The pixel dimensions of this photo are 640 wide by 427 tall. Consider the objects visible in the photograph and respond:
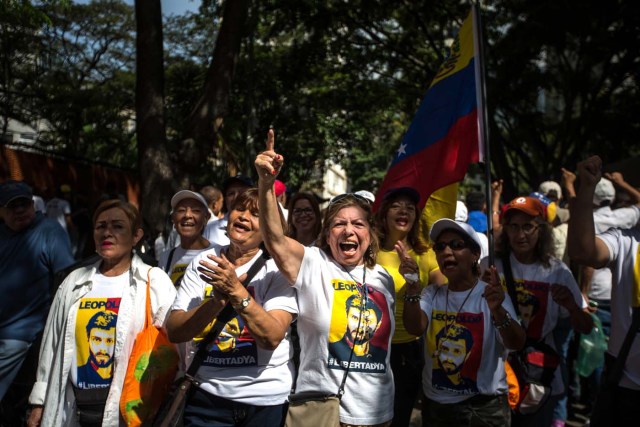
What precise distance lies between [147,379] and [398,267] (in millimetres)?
1686

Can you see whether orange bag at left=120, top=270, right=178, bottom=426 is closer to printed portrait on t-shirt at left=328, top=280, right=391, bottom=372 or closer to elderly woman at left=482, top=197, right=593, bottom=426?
printed portrait on t-shirt at left=328, top=280, right=391, bottom=372

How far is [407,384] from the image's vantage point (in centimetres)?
419

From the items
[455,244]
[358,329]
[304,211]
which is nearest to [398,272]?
[455,244]

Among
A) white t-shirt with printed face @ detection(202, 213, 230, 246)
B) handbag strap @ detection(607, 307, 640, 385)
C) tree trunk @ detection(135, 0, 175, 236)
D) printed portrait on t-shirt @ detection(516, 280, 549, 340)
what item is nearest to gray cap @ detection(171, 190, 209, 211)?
white t-shirt with printed face @ detection(202, 213, 230, 246)

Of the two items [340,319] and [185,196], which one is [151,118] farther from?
[340,319]

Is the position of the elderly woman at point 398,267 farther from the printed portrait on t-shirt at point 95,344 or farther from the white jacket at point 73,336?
the printed portrait on t-shirt at point 95,344

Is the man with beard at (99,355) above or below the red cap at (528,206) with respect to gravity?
below

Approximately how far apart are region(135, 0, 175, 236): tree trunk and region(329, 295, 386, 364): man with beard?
5.86 m

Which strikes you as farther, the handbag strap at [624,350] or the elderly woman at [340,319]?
the handbag strap at [624,350]

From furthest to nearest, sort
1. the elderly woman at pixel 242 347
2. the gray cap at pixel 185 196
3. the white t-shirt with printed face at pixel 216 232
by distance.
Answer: the white t-shirt with printed face at pixel 216 232 < the gray cap at pixel 185 196 < the elderly woman at pixel 242 347

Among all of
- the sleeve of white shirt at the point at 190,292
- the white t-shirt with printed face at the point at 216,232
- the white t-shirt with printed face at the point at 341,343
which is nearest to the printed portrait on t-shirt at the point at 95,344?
the sleeve of white shirt at the point at 190,292

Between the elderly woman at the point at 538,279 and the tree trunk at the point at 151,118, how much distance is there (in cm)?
541

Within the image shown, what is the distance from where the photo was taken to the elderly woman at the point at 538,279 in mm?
4156

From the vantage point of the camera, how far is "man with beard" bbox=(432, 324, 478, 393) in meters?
3.61
